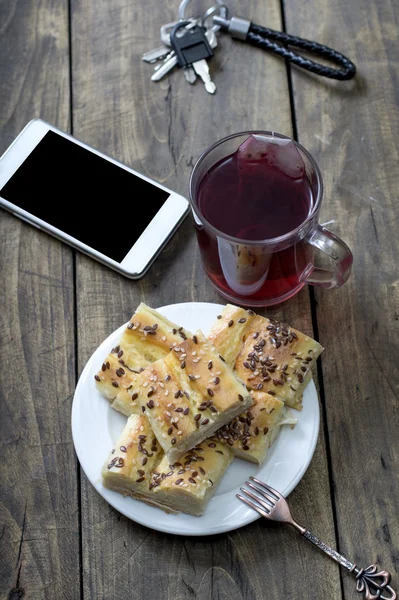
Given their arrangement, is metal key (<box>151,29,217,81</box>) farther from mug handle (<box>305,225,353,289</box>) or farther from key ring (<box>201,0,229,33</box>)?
mug handle (<box>305,225,353,289</box>)

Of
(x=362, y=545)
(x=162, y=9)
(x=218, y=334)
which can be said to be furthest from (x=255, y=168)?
(x=362, y=545)

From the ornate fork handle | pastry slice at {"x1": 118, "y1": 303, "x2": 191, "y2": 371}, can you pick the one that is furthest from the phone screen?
the ornate fork handle

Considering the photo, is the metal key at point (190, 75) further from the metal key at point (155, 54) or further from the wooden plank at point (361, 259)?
the wooden plank at point (361, 259)

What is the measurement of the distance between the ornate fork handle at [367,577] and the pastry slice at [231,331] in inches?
12.6

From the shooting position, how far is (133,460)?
1.22 metres

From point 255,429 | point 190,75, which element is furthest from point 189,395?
point 190,75

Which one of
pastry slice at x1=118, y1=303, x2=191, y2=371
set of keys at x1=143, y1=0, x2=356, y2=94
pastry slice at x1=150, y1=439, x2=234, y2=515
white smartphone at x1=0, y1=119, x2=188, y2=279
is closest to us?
pastry slice at x1=150, y1=439, x2=234, y2=515

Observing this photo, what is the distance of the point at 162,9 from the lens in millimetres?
1614

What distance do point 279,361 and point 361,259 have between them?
305 millimetres

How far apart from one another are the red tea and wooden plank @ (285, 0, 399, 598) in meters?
0.19

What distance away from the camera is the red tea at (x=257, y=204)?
1.27 metres

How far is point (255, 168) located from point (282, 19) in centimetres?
49

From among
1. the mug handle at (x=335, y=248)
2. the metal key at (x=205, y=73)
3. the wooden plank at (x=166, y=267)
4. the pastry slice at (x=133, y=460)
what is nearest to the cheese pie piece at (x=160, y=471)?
the pastry slice at (x=133, y=460)

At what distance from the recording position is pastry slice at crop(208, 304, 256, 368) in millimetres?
1296
